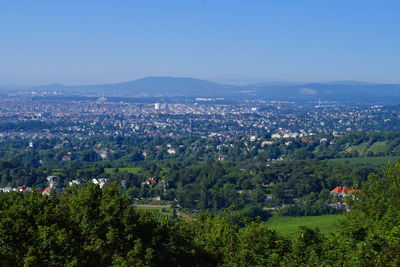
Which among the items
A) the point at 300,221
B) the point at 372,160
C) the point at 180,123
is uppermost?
the point at 372,160

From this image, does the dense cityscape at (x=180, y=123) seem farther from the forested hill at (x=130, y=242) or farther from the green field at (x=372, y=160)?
the forested hill at (x=130, y=242)

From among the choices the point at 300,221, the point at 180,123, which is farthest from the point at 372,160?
the point at 180,123

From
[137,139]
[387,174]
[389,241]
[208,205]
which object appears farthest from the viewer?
[137,139]

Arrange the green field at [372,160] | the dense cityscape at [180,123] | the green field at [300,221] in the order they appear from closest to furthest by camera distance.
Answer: the green field at [300,221]
the green field at [372,160]
the dense cityscape at [180,123]

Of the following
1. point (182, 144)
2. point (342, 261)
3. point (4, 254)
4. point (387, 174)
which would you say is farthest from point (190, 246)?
point (182, 144)

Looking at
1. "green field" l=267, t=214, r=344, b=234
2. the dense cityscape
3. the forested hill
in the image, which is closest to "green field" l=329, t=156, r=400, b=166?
"green field" l=267, t=214, r=344, b=234

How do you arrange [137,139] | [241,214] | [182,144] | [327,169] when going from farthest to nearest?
1. [137,139]
2. [182,144]
3. [327,169]
4. [241,214]

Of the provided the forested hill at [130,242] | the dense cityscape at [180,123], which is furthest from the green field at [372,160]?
the forested hill at [130,242]

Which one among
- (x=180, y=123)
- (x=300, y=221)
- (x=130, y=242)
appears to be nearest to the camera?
(x=130, y=242)

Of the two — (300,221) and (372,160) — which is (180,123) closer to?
(372,160)

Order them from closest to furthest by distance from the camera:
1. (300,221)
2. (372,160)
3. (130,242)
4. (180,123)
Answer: (130,242) < (300,221) < (372,160) < (180,123)

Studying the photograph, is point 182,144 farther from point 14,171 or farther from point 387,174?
point 387,174
